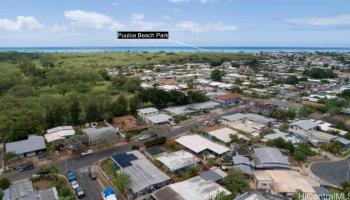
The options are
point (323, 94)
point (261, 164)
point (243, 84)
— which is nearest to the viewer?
point (261, 164)

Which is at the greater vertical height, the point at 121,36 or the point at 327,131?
the point at 121,36

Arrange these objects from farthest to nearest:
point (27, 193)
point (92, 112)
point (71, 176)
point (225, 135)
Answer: point (92, 112)
point (225, 135)
point (71, 176)
point (27, 193)

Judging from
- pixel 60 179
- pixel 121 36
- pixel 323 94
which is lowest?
pixel 60 179

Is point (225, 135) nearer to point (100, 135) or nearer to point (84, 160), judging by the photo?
point (100, 135)

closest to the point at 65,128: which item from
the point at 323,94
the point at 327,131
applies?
the point at 327,131

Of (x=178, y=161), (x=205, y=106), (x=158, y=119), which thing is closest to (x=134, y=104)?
(x=158, y=119)

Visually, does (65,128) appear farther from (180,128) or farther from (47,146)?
(180,128)
